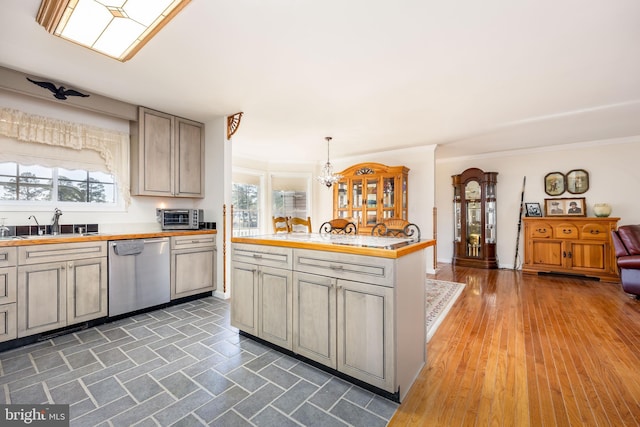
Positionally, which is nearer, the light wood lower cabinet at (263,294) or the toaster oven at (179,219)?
the light wood lower cabinet at (263,294)

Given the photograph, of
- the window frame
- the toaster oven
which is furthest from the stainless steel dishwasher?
the window frame

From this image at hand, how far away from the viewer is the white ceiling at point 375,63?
6.00 feet

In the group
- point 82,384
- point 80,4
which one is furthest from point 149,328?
point 80,4

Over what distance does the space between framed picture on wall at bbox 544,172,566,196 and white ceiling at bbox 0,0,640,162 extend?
134 centimetres

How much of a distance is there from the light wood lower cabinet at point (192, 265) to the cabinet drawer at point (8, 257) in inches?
51.2

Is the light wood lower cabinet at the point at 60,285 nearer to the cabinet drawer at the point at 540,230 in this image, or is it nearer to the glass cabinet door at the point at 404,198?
the glass cabinet door at the point at 404,198

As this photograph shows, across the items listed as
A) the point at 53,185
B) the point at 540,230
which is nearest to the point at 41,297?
the point at 53,185

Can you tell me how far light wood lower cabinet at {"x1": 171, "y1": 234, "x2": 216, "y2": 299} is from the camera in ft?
11.1

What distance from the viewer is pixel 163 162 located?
143 inches

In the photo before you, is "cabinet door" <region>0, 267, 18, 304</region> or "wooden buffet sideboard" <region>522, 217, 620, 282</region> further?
"wooden buffet sideboard" <region>522, 217, 620, 282</region>

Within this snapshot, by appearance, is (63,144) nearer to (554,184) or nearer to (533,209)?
(533,209)

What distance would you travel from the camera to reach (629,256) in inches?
143

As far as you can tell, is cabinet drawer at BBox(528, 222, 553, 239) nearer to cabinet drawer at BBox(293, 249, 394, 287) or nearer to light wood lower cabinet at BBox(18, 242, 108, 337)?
cabinet drawer at BBox(293, 249, 394, 287)

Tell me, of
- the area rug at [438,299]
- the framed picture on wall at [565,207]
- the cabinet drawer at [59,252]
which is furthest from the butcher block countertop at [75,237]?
the framed picture on wall at [565,207]
